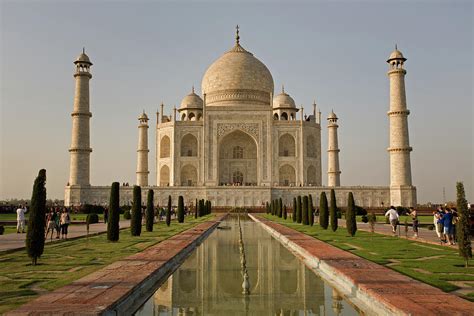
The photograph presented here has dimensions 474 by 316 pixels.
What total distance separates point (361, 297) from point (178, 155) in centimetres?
2634

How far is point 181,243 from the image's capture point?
27.2 feet

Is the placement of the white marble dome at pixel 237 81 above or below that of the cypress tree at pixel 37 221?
above

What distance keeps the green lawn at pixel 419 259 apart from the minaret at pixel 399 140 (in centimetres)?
1667

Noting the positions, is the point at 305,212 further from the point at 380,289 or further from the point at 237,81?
the point at 237,81

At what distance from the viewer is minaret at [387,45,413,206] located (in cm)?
2511

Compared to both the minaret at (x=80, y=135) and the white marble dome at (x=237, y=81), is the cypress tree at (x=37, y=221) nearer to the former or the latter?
the minaret at (x=80, y=135)

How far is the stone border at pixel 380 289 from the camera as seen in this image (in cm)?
343

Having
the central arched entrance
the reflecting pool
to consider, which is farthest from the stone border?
the central arched entrance

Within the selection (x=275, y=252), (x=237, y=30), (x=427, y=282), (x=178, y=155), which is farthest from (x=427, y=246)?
(x=237, y=30)

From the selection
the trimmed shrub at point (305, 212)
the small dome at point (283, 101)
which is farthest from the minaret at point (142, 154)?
the trimmed shrub at point (305, 212)

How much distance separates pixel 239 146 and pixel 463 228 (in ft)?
85.9

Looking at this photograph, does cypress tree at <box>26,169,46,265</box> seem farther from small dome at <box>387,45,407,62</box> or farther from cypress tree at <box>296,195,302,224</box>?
small dome at <box>387,45,407,62</box>

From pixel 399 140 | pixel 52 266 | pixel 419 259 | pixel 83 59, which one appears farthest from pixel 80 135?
pixel 419 259

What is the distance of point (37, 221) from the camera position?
21.4 ft
